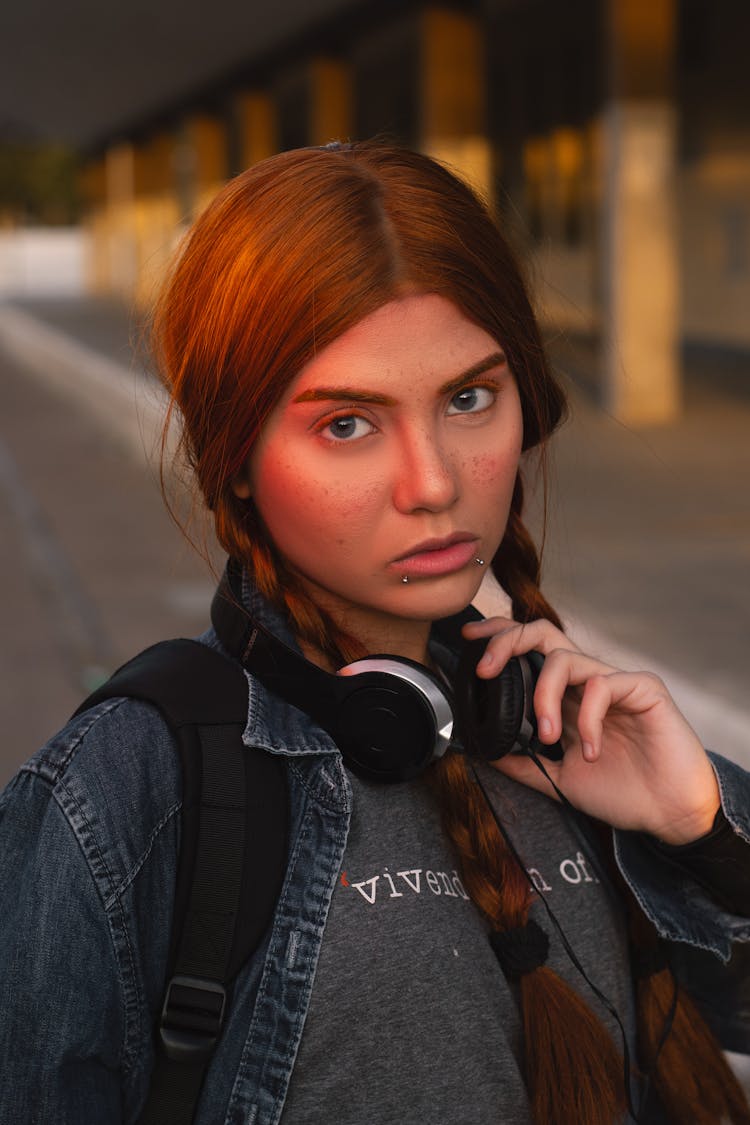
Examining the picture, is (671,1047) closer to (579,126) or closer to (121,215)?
(579,126)

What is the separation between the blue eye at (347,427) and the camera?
1558mm

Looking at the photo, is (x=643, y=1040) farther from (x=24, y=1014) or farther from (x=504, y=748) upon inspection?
(x=24, y=1014)

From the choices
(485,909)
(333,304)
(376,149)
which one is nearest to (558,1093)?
(485,909)

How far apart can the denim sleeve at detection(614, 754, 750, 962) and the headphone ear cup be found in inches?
7.9

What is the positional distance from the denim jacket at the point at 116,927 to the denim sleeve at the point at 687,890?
1.27 feet

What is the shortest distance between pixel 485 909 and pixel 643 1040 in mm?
294

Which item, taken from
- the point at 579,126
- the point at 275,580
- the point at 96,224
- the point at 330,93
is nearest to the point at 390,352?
the point at 275,580

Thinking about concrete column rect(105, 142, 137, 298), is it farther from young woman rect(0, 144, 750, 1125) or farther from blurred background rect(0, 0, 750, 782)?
young woman rect(0, 144, 750, 1125)

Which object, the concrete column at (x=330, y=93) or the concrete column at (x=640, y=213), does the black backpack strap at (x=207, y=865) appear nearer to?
the concrete column at (x=640, y=213)

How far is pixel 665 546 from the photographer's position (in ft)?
29.2

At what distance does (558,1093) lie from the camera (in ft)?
5.23

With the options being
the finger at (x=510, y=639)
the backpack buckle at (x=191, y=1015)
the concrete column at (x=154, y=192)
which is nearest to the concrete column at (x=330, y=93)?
the concrete column at (x=154, y=192)

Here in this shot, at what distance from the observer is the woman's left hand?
1.71m

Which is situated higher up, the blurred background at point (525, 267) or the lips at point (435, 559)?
the blurred background at point (525, 267)
